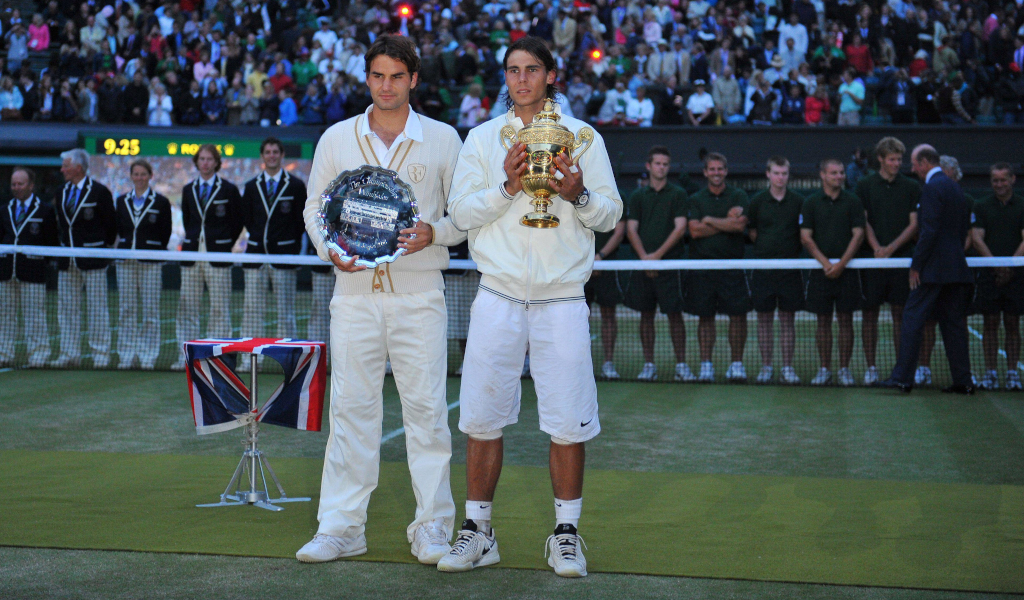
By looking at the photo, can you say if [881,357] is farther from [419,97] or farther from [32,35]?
[32,35]

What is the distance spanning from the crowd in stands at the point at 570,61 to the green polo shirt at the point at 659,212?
985 cm

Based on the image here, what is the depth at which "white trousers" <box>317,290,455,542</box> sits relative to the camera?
5.04 metres

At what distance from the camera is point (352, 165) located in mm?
5141

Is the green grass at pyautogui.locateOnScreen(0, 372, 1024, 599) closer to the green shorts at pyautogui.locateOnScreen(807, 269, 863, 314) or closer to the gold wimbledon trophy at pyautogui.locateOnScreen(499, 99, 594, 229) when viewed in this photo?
the green shorts at pyautogui.locateOnScreen(807, 269, 863, 314)

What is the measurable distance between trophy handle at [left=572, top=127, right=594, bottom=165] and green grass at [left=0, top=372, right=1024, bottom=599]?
71.9 inches

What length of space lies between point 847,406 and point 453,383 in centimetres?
382

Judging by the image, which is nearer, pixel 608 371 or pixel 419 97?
pixel 608 371

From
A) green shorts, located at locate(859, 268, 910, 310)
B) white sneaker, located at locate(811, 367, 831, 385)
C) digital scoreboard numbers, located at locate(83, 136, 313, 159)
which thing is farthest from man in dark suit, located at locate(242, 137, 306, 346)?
digital scoreboard numbers, located at locate(83, 136, 313, 159)

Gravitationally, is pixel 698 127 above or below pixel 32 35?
below

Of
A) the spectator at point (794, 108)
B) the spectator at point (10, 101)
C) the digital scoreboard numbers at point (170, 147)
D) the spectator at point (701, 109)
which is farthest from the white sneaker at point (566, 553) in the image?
the spectator at point (10, 101)

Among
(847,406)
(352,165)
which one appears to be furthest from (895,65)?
(352,165)

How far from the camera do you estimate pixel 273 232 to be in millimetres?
11430

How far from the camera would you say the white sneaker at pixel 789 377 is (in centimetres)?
1091

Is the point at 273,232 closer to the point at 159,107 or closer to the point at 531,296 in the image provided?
the point at 531,296
